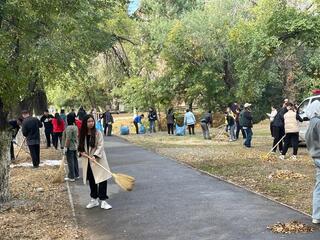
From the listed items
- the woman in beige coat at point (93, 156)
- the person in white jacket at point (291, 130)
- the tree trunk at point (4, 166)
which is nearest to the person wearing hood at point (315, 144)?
the woman in beige coat at point (93, 156)

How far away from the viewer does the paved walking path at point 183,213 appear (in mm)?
7014

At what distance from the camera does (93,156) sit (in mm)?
8859

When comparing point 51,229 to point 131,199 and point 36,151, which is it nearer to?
point 131,199

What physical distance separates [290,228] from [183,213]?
1940mm

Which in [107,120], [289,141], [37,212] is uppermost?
[107,120]

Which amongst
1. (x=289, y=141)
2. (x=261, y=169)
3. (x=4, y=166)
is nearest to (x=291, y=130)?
(x=289, y=141)

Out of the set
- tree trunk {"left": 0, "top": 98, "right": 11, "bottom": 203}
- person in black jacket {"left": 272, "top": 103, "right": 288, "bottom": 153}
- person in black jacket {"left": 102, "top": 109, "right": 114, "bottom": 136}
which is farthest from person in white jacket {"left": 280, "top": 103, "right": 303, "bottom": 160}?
person in black jacket {"left": 102, "top": 109, "right": 114, "bottom": 136}

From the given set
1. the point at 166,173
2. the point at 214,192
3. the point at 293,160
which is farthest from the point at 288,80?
the point at 214,192

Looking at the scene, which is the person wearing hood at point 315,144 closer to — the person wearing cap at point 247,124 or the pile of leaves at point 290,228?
the pile of leaves at point 290,228

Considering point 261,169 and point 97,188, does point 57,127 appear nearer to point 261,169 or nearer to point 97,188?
point 261,169

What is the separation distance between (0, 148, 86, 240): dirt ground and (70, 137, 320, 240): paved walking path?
0.26m

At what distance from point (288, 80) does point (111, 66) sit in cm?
1255

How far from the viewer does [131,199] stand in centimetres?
979

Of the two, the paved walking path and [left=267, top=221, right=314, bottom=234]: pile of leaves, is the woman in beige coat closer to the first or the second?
the paved walking path
